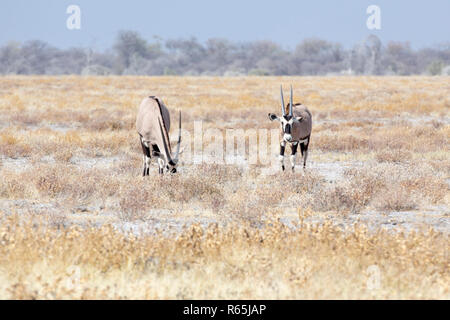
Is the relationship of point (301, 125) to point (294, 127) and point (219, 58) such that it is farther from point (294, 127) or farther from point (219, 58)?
point (219, 58)

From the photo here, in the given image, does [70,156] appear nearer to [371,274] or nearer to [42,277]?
[42,277]

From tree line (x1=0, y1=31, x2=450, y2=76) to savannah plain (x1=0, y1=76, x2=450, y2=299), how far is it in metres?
91.8

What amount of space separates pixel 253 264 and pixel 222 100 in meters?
25.8

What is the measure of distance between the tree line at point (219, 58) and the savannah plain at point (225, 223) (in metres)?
91.8

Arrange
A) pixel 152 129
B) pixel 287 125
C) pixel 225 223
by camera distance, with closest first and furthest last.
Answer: pixel 225 223, pixel 152 129, pixel 287 125

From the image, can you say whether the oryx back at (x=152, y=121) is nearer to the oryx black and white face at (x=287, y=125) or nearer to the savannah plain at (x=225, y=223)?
the savannah plain at (x=225, y=223)

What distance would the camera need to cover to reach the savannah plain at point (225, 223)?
16.5 ft

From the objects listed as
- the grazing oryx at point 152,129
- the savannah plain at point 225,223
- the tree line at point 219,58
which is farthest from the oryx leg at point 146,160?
the tree line at point 219,58

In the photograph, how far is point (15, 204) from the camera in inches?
357

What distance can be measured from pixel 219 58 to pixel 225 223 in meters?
133

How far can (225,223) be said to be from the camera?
25.7 feet

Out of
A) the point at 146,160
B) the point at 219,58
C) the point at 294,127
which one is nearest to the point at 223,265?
the point at 146,160

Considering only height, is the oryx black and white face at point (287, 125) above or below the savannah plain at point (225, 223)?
above

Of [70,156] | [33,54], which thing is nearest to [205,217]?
[70,156]
